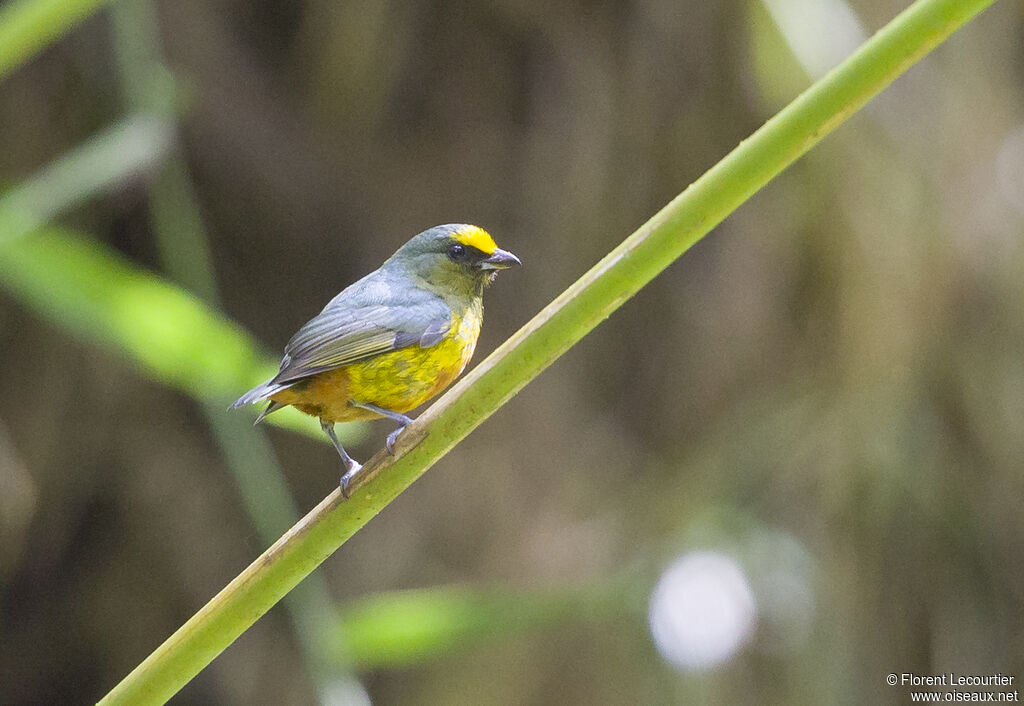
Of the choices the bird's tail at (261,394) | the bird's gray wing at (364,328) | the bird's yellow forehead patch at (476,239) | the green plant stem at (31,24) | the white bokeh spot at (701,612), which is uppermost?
the green plant stem at (31,24)

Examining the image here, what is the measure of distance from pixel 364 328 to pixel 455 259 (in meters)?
0.24

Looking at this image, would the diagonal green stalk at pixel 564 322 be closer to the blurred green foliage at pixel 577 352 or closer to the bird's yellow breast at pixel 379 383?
the bird's yellow breast at pixel 379 383

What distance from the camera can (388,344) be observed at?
1.70 m

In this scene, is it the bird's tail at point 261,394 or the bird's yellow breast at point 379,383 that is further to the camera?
the bird's yellow breast at point 379,383

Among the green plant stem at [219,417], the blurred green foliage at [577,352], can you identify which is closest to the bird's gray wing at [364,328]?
the green plant stem at [219,417]

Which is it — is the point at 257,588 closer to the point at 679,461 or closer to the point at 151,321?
the point at 151,321

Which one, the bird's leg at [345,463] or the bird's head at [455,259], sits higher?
the bird's head at [455,259]

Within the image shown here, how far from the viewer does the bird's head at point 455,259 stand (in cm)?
186

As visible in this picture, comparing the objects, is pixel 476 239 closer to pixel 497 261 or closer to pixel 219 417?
pixel 497 261

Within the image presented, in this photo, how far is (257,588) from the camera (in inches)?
42.2

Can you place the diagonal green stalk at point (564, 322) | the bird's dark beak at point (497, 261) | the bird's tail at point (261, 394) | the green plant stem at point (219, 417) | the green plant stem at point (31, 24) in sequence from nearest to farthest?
the diagonal green stalk at point (564, 322) → the green plant stem at point (31, 24) → the bird's tail at point (261, 394) → the bird's dark beak at point (497, 261) → the green plant stem at point (219, 417)

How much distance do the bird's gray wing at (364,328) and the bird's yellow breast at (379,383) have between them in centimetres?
2

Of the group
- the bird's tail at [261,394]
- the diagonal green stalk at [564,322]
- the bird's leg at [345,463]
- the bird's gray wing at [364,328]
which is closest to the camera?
the diagonal green stalk at [564,322]

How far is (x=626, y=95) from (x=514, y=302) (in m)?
0.69
